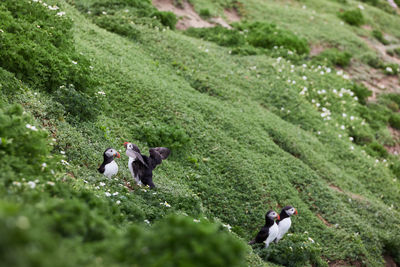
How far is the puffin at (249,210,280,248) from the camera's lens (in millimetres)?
7305

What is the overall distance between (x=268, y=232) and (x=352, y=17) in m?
15.6

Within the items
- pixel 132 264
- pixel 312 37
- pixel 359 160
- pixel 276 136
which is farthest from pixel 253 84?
pixel 132 264

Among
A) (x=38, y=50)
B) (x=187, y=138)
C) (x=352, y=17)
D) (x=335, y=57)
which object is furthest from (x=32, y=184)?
(x=352, y=17)

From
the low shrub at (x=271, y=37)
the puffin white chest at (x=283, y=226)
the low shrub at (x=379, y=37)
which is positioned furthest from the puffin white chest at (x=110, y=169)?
the low shrub at (x=379, y=37)

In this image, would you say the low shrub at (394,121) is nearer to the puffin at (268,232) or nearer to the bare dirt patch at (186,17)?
the bare dirt patch at (186,17)

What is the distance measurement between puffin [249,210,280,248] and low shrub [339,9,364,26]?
1527 cm

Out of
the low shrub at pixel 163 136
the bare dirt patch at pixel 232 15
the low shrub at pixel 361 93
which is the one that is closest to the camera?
the low shrub at pixel 163 136

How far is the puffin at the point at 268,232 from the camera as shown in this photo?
7.30m

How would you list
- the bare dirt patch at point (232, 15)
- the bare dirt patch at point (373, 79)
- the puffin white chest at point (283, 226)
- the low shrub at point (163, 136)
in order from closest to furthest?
the puffin white chest at point (283, 226) → the low shrub at point (163, 136) → the bare dirt patch at point (373, 79) → the bare dirt patch at point (232, 15)

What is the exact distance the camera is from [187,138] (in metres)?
8.83

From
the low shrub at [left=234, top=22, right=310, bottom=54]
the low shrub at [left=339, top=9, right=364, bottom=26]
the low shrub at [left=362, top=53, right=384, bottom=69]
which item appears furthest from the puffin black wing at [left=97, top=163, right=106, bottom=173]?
Result: the low shrub at [left=339, top=9, right=364, bottom=26]

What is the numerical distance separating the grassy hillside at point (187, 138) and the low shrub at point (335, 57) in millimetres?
61

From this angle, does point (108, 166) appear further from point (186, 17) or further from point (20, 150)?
point (186, 17)

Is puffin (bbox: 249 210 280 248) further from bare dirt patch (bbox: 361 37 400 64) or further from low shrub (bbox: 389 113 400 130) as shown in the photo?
bare dirt patch (bbox: 361 37 400 64)
